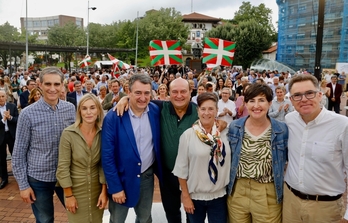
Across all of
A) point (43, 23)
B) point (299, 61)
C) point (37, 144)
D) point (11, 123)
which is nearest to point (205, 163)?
point (37, 144)

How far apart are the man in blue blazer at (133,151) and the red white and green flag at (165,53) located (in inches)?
241

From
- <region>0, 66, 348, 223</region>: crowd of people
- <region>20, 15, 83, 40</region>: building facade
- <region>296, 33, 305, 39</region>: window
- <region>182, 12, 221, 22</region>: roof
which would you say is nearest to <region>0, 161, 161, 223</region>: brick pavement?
<region>0, 66, 348, 223</region>: crowd of people

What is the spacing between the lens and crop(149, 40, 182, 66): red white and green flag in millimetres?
8891

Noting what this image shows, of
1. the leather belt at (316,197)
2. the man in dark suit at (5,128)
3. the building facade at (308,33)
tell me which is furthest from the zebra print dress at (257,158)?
the building facade at (308,33)

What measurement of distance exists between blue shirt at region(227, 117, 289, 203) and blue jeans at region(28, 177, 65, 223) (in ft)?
5.89

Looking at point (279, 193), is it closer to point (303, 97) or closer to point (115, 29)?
point (303, 97)

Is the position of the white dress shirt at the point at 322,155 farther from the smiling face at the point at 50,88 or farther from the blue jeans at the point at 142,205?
the smiling face at the point at 50,88

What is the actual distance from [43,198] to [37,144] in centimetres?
60

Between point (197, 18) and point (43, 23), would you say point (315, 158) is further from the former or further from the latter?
point (43, 23)

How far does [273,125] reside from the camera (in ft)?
8.45

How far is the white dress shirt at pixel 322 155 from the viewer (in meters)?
2.29

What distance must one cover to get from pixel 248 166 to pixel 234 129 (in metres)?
0.36

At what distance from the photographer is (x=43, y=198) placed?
2.91 meters

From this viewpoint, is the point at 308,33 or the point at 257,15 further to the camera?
the point at 257,15
